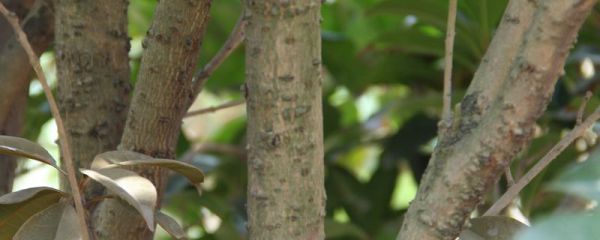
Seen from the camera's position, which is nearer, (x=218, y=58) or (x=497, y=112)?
(x=497, y=112)

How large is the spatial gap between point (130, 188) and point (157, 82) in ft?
0.53

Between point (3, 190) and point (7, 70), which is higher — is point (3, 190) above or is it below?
below

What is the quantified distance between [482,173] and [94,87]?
346 mm

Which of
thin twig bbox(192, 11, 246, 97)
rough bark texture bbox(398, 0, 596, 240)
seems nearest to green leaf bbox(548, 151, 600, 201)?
rough bark texture bbox(398, 0, 596, 240)

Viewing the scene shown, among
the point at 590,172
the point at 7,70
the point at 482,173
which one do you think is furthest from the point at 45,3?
the point at 590,172

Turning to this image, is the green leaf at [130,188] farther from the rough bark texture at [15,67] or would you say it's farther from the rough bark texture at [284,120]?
the rough bark texture at [15,67]

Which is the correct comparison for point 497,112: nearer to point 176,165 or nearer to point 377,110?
point 176,165

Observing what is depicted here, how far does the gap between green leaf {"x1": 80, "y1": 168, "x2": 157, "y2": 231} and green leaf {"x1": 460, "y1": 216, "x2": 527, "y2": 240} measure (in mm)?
209

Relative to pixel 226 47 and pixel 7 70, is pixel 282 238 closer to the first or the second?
pixel 226 47

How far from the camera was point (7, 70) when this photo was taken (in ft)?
2.77

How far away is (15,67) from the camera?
0.85 metres

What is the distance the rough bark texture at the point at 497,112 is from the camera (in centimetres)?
51

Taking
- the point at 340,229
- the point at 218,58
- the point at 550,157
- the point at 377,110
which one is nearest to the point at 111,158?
the point at 218,58

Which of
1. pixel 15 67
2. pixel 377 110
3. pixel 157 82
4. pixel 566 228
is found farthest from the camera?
pixel 377 110
